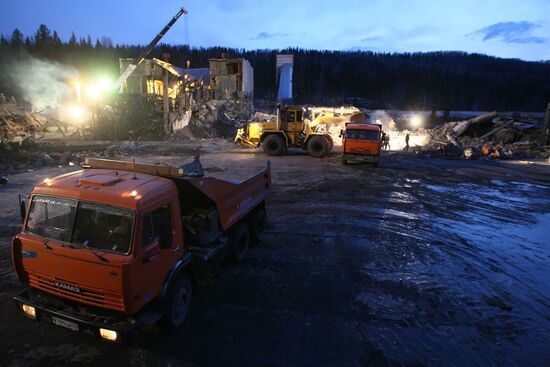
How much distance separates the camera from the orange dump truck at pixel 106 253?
161 inches

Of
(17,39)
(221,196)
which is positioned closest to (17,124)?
(221,196)

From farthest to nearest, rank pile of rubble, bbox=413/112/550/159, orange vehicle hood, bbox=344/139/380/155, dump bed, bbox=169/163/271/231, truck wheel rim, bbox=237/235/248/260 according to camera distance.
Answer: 1. pile of rubble, bbox=413/112/550/159
2. orange vehicle hood, bbox=344/139/380/155
3. truck wheel rim, bbox=237/235/248/260
4. dump bed, bbox=169/163/271/231

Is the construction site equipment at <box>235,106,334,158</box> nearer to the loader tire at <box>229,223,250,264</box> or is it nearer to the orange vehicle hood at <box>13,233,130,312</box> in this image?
the loader tire at <box>229,223,250,264</box>

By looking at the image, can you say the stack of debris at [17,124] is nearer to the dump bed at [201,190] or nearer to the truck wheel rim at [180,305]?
the dump bed at [201,190]

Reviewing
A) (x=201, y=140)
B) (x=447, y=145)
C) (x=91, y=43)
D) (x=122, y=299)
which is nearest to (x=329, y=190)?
(x=122, y=299)

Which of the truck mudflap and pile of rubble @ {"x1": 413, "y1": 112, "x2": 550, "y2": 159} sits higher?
pile of rubble @ {"x1": 413, "y1": 112, "x2": 550, "y2": 159}

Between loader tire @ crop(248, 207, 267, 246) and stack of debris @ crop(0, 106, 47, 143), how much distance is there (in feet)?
72.4

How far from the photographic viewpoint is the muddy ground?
464cm

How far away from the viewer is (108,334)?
4.05 m

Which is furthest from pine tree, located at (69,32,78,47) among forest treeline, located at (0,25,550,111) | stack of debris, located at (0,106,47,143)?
stack of debris, located at (0,106,47,143)

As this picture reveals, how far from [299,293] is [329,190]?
7.93 meters

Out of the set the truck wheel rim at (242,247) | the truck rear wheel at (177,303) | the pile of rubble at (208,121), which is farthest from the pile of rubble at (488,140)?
the truck rear wheel at (177,303)

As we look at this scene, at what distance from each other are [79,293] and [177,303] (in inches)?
48.9

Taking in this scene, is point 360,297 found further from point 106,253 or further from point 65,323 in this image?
point 65,323
